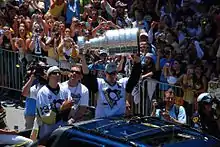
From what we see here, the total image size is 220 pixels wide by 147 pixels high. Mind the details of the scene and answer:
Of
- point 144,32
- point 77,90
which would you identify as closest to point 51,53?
point 144,32

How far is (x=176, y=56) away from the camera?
1202cm

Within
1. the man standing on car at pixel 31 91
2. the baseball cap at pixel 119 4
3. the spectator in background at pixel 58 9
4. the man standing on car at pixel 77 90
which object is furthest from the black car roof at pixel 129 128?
the spectator in background at pixel 58 9

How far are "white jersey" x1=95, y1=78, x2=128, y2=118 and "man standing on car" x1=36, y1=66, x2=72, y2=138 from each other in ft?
1.79

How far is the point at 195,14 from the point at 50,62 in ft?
11.4

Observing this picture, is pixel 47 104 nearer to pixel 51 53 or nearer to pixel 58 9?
pixel 51 53

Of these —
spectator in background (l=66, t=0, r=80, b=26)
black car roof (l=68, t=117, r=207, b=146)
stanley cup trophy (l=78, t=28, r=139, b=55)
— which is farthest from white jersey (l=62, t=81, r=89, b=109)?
spectator in background (l=66, t=0, r=80, b=26)

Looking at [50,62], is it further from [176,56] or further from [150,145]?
[150,145]

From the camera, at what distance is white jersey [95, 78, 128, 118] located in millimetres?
8562

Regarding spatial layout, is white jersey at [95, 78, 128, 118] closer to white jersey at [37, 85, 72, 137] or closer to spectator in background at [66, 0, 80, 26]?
white jersey at [37, 85, 72, 137]

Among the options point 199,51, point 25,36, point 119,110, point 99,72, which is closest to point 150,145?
point 119,110

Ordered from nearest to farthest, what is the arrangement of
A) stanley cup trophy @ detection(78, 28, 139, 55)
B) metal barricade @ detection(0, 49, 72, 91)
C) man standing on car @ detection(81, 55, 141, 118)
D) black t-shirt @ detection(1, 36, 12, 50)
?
stanley cup trophy @ detection(78, 28, 139, 55), man standing on car @ detection(81, 55, 141, 118), metal barricade @ detection(0, 49, 72, 91), black t-shirt @ detection(1, 36, 12, 50)

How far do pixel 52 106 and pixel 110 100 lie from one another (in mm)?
891

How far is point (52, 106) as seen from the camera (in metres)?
8.19

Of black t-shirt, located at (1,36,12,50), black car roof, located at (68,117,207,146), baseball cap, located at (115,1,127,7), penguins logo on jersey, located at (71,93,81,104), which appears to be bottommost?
black car roof, located at (68,117,207,146)
